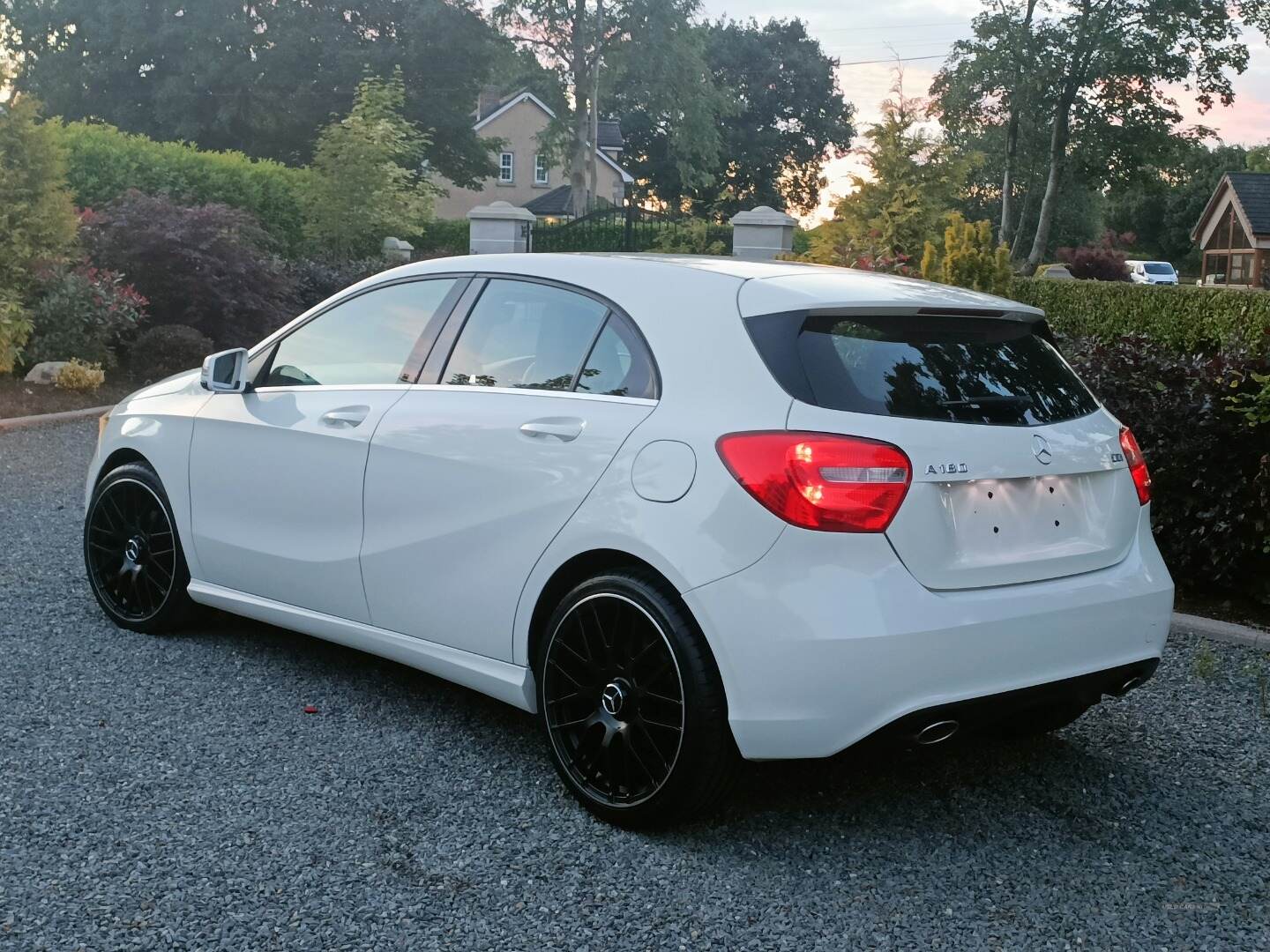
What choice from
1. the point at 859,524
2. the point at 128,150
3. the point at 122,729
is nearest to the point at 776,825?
the point at 859,524

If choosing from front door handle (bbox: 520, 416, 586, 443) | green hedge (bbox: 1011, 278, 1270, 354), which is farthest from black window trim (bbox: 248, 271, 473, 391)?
green hedge (bbox: 1011, 278, 1270, 354)

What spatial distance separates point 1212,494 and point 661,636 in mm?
3909

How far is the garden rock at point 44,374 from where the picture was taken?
47.1 ft

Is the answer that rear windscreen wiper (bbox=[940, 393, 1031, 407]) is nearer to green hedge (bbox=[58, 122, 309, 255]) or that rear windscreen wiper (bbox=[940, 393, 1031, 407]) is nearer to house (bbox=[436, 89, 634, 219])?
green hedge (bbox=[58, 122, 309, 255])

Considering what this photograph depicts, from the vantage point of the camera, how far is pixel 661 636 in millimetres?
3689

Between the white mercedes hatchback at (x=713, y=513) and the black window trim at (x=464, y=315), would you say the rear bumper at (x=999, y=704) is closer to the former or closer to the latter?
the white mercedes hatchback at (x=713, y=513)

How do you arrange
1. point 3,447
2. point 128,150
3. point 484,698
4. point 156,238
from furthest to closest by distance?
1. point 128,150
2. point 156,238
3. point 3,447
4. point 484,698

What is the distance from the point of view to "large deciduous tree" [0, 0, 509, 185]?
165ft

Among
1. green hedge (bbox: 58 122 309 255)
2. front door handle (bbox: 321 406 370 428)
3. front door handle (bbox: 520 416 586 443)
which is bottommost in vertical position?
front door handle (bbox: 321 406 370 428)

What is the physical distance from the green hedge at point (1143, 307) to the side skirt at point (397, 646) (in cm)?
879

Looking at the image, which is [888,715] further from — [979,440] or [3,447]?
[3,447]

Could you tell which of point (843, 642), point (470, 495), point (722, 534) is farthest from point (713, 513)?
point (470, 495)

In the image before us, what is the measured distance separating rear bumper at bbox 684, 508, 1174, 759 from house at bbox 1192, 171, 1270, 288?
49.3m

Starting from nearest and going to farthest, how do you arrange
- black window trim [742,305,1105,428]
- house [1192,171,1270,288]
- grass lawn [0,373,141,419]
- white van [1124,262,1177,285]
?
1. black window trim [742,305,1105,428]
2. grass lawn [0,373,141,419]
3. house [1192,171,1270,288]
4. white van [1124,262,1177,285]
